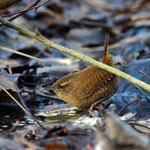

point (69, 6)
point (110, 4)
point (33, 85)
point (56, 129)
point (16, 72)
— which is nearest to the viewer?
point (56, 129)

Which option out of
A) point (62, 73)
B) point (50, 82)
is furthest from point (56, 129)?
point (62, 73)

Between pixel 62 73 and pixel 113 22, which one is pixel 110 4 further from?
pixel 62 73

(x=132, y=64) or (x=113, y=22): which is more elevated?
(x=113, y=22)

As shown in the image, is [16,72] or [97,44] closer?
[16,72]

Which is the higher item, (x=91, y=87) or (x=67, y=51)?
(x=67, y=51)

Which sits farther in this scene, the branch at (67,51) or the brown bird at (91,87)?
the brown bird at (91,87)

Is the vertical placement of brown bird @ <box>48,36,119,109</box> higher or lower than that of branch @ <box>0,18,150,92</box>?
lower

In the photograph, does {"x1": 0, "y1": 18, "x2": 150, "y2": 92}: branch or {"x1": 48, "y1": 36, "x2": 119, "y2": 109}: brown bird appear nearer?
{"x1": 0, "y1": 18, "x2": 150, "y2": 92}: branch

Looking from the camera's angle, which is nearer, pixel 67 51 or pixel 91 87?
pixel 67 51

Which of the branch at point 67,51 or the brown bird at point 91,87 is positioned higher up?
the branch at point 67,51

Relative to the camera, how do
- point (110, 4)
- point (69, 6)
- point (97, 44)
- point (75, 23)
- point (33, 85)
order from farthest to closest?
point (110, 4) → point (69, 6) → point (75, 23) → point (97, 44) → point (33, 85)
